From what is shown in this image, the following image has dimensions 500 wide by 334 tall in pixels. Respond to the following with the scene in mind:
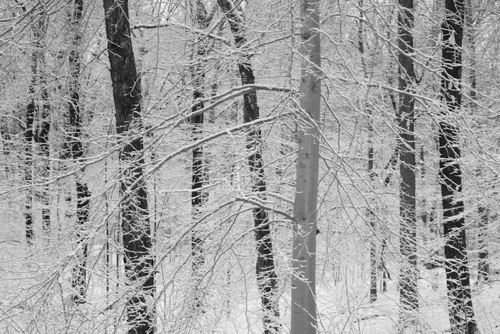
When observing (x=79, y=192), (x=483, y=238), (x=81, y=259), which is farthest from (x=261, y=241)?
(x=483, y=238)

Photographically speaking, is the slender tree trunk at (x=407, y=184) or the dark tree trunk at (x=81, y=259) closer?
the dark tree trunk at (x=81, y=259)

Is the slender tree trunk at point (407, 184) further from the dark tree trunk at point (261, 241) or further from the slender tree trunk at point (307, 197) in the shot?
the dark tree trunk at point (261, 241)

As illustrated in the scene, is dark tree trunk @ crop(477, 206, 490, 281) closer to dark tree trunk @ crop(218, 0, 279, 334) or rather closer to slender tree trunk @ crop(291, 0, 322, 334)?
dark tree trunk @ crop(218, 0, 279, 334)

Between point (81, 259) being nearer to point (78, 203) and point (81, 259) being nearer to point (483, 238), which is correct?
point (78, 203)

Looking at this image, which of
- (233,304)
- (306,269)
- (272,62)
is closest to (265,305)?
(233,304)

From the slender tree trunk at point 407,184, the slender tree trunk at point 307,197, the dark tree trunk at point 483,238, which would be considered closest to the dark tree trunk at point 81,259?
the slender tree trunk at point 307,197

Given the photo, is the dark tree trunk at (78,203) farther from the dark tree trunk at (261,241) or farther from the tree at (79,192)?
the dark tree trunk at (261,241)

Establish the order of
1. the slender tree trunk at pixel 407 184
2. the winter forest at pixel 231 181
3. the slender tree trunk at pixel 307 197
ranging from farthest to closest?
1. the slender tree trunk at pixel 407 184
2. the slender tree trunk at pixel 307 197
3. the winter forest at pixel 231 181

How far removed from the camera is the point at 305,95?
527cm

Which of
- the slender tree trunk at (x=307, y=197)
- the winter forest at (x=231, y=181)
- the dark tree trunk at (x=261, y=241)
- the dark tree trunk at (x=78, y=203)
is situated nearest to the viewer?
the winter forest at (x=231, y=181)

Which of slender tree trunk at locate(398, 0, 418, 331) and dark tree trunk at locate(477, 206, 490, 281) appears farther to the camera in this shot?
dark tree trunk at locate(477, 206, 490, 281)

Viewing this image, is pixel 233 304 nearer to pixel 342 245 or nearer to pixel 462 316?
pixel 342 245

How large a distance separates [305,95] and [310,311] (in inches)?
83.1

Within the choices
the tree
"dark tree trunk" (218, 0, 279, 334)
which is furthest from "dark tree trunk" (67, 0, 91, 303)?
"dark tree trunk" (218, 0, 279, 334)
